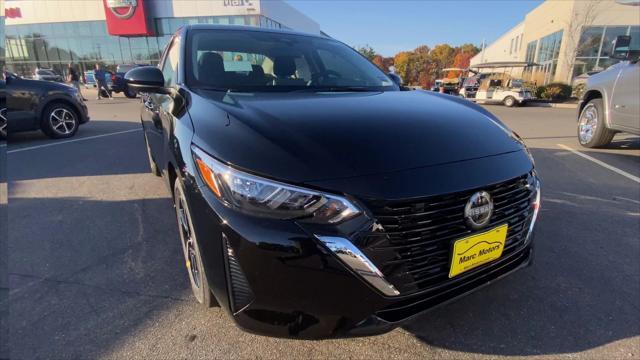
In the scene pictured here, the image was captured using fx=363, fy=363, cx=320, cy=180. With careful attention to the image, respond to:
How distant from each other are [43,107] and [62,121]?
39 cm

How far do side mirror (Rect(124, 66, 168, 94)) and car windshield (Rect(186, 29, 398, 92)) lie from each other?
277mm

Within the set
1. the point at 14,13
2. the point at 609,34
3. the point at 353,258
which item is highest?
the point at 14,13

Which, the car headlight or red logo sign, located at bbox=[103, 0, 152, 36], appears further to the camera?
red logo sign, located at bbox=[103, 0, 152, 36]

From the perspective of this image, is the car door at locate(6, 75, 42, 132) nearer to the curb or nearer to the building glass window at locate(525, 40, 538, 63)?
the curb

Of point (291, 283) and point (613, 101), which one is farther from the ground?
point (613, 101)

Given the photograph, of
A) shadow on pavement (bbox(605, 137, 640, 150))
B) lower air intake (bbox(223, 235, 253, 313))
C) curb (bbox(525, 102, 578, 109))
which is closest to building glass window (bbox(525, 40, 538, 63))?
curb (bbox(525, 102, 578, 109))

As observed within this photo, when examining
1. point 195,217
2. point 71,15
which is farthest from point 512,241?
point 71,15

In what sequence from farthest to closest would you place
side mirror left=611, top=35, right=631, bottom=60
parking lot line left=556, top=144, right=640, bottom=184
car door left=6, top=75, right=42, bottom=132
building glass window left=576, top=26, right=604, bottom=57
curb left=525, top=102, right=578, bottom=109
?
1. building glass window left=576, top=26, right=604, bottom=57
2. curb left=525, top=102, right=578, bottom=109
3. car door left=6, top=75, right=42, bottom=132
4. side mirror left=611, top=35, right=631, bottom=60
5. parking lot line left=556, top=144, right=640, bottom=184

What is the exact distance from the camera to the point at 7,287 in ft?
7.14

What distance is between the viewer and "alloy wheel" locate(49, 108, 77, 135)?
6.73 m

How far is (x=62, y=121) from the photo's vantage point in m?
6.86

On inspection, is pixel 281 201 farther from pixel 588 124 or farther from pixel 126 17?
pixel 126 17

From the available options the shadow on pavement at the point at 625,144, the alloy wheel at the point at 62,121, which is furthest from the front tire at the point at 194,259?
the shadow on pavement at the point at 625,144

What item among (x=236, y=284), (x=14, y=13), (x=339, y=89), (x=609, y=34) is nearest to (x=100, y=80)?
(x=339, y=89)
